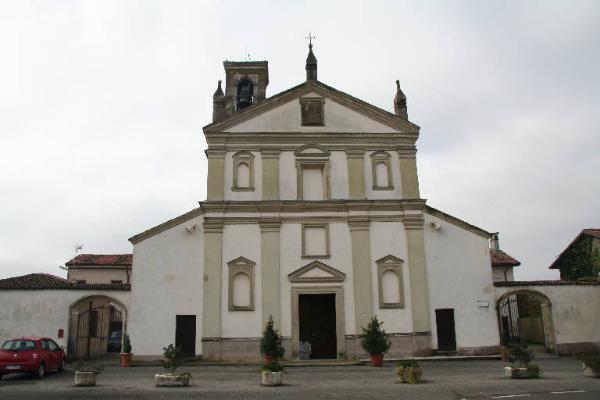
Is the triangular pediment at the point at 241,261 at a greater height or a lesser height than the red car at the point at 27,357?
greater

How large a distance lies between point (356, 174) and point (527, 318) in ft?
52.5

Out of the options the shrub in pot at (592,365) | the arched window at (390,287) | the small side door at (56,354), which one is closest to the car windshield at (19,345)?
the small side door at (56,354)

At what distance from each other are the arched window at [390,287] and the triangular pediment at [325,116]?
271 inches

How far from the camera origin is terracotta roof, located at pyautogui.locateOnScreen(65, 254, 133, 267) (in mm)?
38406

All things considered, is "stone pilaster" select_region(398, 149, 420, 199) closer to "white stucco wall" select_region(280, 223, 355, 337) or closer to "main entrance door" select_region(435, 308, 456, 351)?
"white stucco wall" select_region(280, 223, 355, 337)

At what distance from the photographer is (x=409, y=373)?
51.4 feet

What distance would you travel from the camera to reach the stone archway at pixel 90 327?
2314 centimetres

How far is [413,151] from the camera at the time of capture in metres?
25.9

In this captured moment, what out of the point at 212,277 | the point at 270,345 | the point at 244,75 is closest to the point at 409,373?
the point at 270,345

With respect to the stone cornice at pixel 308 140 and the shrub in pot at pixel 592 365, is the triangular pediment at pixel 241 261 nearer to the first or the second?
the stone cornice at pixel 308 140

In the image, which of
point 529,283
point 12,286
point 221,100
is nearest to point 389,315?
point 529,283

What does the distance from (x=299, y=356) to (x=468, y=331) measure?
7.50 metres

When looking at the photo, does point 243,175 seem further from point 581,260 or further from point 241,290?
point 581,260

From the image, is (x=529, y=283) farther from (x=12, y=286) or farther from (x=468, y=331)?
(x=12, y=286)
